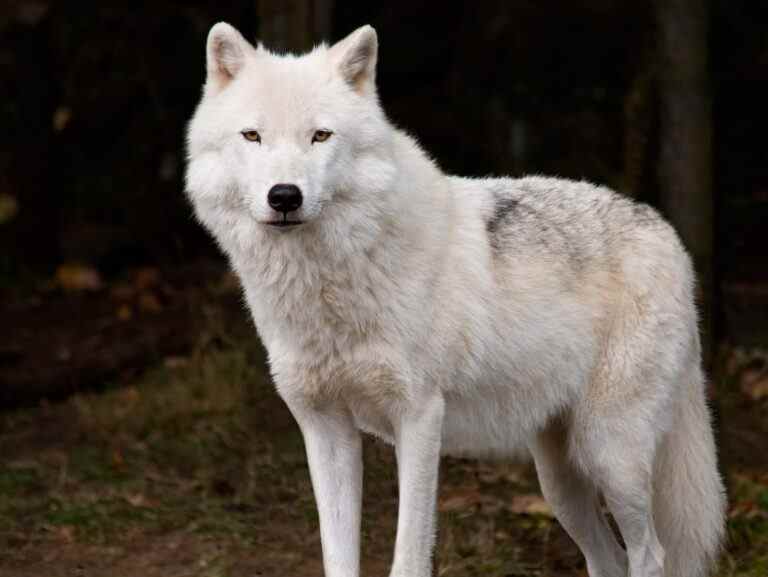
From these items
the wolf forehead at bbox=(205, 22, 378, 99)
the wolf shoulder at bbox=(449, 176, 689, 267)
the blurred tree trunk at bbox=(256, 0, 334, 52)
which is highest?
the blurred tree trunk at bbox=(256, 0, 334, 52)

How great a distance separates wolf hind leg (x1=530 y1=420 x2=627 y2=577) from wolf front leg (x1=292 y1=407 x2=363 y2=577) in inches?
31.7

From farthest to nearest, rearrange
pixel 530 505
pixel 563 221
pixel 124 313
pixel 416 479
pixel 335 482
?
pixel 124 313
pixel 530 505
pixel 563 221
pixel 335 482
pixel 416 479

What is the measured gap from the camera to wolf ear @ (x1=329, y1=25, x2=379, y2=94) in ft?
13.1

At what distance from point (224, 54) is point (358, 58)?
41cm

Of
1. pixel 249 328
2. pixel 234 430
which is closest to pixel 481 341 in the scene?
pixel 234 430

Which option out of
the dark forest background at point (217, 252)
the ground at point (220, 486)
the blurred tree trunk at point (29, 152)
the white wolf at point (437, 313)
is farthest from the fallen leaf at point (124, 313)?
the white wolf at point (437, 313)

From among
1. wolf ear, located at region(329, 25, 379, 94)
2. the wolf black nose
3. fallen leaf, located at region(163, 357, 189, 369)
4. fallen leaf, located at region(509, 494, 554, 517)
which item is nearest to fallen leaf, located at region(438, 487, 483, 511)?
fallen leaf, located at region(509, 494, 554, 517)

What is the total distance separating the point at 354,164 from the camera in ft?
12.8

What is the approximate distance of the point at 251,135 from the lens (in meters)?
3.83

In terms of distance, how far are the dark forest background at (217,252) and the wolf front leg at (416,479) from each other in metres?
1.17

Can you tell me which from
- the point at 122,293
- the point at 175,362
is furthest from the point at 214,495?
the point at 122,293

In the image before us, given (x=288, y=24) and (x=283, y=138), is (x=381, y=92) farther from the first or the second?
(x=283, y=138)

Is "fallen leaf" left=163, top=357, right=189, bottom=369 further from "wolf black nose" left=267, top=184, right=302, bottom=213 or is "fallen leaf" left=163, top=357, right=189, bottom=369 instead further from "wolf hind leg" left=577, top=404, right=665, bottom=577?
"wolf black nose" left=267, top=184, right=302, bottom=213

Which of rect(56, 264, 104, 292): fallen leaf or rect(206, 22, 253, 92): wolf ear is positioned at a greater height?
rect(206, 22, 253, 92): wolf ear
